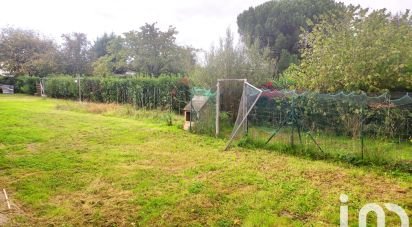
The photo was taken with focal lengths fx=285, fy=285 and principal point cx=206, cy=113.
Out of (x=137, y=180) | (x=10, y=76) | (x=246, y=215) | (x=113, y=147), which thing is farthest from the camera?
(x=10, y=76)

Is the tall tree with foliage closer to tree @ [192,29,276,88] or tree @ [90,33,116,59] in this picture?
tree @ [192,29,276,88]

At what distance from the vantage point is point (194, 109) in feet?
27.6

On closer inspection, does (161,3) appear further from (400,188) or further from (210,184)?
(400,188)

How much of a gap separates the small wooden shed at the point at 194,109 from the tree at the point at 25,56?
72.1 feet

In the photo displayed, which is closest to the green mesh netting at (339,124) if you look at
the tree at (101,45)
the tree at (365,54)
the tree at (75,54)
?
the tree at (365,54)

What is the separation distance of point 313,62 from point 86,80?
13664mm

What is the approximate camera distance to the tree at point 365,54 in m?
7.09

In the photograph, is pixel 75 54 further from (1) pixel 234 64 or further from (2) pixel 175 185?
(2) pixel 175 185

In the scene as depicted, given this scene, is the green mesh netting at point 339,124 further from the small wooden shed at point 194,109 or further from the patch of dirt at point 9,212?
the patch of dirt at point 9,212

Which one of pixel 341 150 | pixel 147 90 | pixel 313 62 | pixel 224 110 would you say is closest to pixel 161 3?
pixel 147 90

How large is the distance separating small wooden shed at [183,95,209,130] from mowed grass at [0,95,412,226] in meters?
1.35

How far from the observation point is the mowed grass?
130 inches

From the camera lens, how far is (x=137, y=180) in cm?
444

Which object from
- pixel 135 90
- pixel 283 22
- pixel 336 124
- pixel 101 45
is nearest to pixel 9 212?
pixel 336 124
